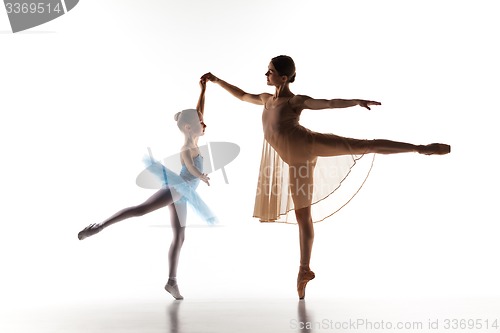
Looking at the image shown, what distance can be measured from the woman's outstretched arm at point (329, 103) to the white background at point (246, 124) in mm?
996

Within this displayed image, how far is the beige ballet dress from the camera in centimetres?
365

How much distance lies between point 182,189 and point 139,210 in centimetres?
25

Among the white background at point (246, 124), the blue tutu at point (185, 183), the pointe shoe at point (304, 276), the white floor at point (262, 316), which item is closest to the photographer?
the white floor at point (262, 316)

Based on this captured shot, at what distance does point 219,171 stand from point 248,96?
528 millimetres

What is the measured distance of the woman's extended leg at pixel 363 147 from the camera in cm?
344

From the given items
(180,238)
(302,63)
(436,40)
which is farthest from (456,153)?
(180,238)

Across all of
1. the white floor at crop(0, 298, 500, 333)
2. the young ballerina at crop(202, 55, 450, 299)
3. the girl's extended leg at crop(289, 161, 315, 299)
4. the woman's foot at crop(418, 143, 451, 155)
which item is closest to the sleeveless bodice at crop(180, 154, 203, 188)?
the young ballerina at crop(202, 55, 450, 299)

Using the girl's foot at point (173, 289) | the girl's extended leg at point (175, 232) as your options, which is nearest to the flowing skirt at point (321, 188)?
the girl's extended leg at point (175, 232)

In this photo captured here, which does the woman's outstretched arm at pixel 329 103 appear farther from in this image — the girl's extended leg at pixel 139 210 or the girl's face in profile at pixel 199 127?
the girl's extended leg at pixel 139 210

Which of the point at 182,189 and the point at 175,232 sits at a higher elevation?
the point at 182,189

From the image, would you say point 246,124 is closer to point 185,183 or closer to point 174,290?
point 185,183

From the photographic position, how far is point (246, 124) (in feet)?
15.2

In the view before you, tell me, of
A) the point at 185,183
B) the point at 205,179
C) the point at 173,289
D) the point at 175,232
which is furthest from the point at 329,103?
the point at 173,289

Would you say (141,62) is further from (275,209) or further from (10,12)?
(275,209)
